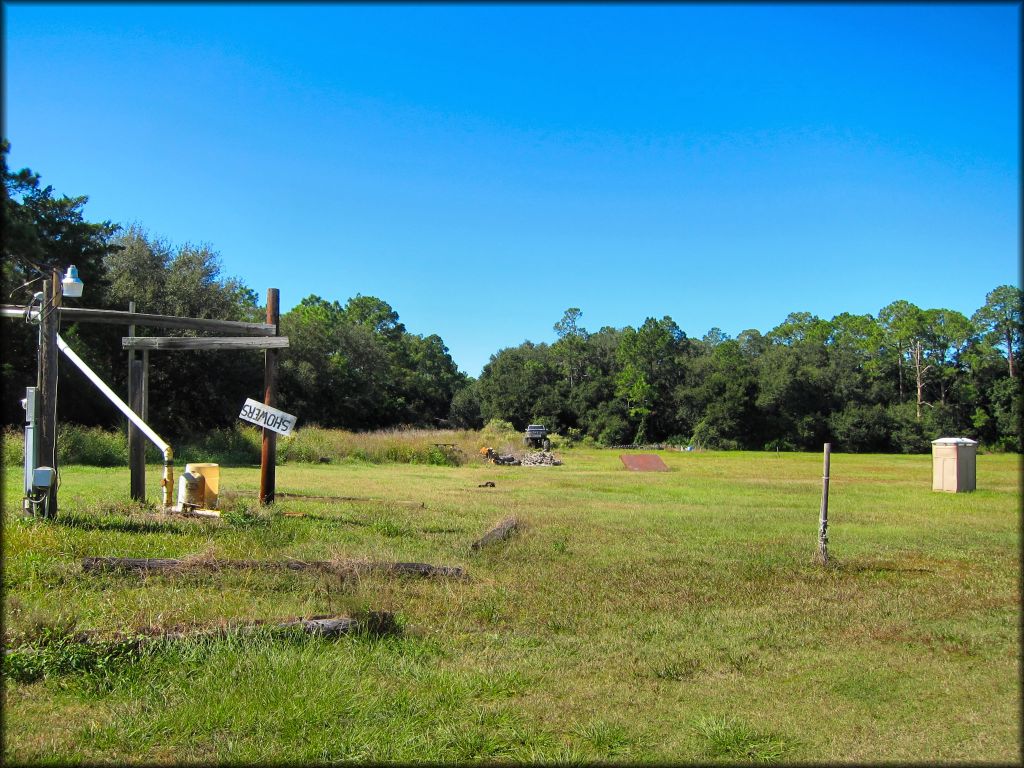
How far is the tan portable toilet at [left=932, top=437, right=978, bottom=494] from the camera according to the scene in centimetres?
1825

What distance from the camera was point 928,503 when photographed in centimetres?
1584

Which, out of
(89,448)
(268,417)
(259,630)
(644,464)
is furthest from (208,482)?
(644,464)

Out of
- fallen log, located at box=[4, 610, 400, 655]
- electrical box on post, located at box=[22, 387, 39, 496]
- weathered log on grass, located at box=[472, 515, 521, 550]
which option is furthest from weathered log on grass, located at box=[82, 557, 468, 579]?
electrical box on post, located at box=[22, 387, 39, 496]

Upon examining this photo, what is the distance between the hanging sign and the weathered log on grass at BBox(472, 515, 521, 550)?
309 cm

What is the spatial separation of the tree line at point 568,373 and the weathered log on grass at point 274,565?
15882 mm

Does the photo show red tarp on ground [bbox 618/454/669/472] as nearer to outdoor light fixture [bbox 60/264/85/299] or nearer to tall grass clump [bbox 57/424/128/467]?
tall grass clump [bbox 57/424/128/467]

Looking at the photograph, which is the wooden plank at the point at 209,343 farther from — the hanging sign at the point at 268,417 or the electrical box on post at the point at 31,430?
the electrical box on post at the point at 31,430

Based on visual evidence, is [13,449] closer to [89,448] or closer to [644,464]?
[89,448]

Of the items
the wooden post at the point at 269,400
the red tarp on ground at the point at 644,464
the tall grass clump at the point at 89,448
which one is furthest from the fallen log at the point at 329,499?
the red tarp on ground at the point at 644,464

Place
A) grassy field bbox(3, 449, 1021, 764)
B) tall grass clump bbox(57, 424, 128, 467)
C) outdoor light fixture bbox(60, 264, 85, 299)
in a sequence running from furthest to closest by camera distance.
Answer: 1. tall grass clump bbox(57, 424, 128, 467)
2. outdoor light fixture bbox(60, 264, 85, 299)
3. grassy field bbox(3, 449, 1021, 764)

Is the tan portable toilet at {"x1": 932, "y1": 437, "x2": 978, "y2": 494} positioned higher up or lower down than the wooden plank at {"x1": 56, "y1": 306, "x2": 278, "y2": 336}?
lower down

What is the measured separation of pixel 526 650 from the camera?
5.11m

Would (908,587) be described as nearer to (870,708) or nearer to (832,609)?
(832,609)

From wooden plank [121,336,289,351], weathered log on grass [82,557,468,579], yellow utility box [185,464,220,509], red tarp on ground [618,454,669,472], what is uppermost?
wooden plank [121,336,289,351]
